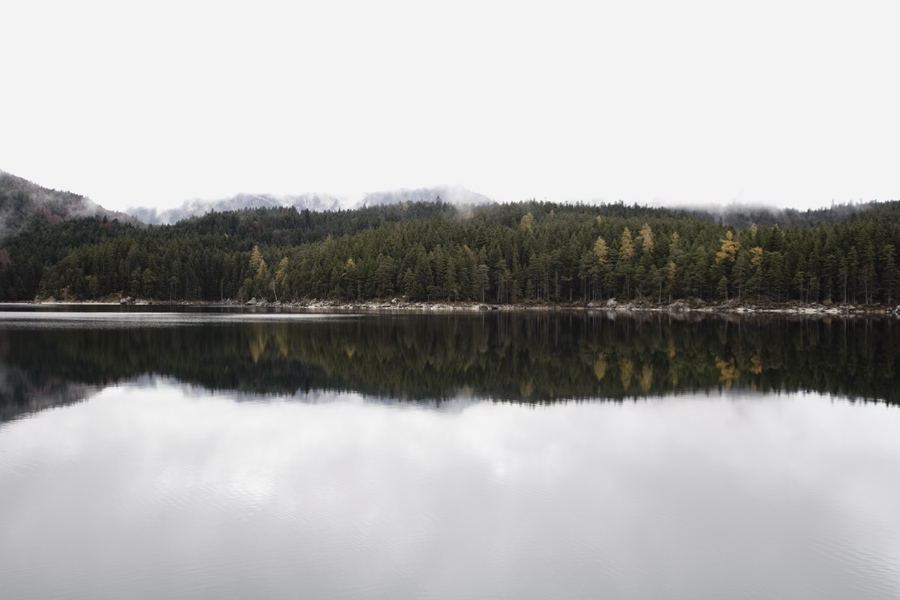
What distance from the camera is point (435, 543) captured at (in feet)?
34.8

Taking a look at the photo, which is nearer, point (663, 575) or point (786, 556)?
point (663, 575)

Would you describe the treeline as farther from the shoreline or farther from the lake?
the lake

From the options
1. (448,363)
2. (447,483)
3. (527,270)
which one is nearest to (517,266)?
(527,270)

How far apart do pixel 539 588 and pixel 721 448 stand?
33.7 feet

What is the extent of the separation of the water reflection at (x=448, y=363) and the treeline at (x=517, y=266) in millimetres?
52947

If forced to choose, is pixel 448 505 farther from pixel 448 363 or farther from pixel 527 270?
pixel 527 270

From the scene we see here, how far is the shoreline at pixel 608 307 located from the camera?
3780 inches

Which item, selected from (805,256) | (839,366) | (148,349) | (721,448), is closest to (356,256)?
(805,256)

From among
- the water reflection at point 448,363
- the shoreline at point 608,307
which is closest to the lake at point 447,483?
the water reflection at point 448,363

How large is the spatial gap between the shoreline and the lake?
77.9 m

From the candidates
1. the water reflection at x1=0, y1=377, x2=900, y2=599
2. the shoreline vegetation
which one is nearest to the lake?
the water reflection at x1=0, y1=377, x2=900, y2=599

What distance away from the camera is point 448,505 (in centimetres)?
1243

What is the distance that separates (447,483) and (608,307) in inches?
4303

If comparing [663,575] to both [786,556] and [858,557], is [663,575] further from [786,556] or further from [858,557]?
[858,557]
